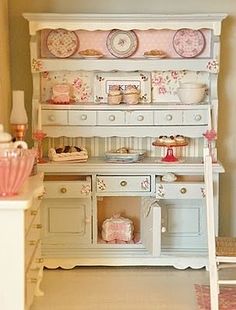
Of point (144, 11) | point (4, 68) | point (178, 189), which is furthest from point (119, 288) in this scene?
point (144, 11)

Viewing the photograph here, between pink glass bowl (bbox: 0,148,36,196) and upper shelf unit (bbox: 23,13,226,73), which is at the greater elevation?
upper shelf unit (bbox: 23,13,226,73)

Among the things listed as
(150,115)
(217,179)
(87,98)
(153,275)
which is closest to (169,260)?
(153,275)

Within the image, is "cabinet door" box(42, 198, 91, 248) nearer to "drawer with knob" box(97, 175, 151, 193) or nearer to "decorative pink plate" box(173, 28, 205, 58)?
"drawer with knob" box(97, 175, 151, 193)

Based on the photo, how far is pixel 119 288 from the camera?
3.86m

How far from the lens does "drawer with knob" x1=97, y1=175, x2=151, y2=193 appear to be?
4141mm

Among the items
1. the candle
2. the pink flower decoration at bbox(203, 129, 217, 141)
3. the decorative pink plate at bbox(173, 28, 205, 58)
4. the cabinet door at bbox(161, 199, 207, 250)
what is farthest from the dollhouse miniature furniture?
the decorative pink plate at bbox(173, 28, 205, 58)

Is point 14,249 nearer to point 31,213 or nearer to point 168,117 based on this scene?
point 31,213

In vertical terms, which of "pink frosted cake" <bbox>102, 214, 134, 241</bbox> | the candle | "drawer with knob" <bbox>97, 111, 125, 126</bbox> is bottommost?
"pink frosted cake" <bbox>102, 214, 134, 241</bbox>

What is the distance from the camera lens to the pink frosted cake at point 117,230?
14.1 feet

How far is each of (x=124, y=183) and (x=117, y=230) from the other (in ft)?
1.19

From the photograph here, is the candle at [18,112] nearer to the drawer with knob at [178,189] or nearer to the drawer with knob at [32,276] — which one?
the drawer with knob at [32,276]

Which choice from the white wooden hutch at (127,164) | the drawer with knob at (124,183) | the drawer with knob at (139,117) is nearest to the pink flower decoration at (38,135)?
the white wooden hutch at (127,164)

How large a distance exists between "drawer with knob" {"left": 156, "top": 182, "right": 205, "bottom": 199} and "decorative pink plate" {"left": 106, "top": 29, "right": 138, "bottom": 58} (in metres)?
0.91

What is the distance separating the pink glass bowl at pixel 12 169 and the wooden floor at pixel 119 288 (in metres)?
0.95
